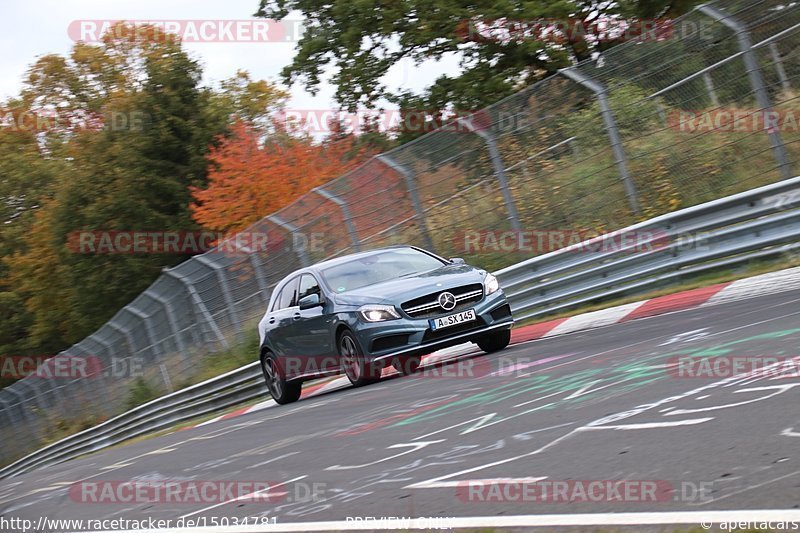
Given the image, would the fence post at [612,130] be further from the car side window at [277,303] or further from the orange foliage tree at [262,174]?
the orange foliage tree at [262,174]

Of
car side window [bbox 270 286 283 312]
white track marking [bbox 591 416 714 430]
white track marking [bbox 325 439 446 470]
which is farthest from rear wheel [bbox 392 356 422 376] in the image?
white track marking [bbox 591 416 714 430]

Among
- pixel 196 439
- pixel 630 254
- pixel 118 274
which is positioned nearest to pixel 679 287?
pixel 630 254

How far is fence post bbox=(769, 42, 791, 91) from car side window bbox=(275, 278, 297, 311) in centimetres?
635

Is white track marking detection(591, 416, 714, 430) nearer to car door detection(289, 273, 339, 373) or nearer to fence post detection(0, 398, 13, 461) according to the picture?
car door detection(289, 273, 339, 373)

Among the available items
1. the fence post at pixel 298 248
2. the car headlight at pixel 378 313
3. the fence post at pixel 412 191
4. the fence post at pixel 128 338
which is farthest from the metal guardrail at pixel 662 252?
the fence post at pixel 128 338

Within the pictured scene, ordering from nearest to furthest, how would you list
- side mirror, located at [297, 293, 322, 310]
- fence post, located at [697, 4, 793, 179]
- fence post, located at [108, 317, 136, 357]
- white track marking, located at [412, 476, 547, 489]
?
white track marking, located at [412, 476, 547, 489] < fence post, located at [697, 4, 793, 179] < side mirror, located at [297, 293, 322, 310] < fence post, located at [108, 317, 136, 357]

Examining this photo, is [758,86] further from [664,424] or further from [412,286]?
[664,424]

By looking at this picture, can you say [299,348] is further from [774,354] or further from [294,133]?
[294,133]

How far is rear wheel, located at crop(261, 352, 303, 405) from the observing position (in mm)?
15117

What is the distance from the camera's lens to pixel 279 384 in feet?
49.9

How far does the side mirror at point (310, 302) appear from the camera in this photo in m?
13.4

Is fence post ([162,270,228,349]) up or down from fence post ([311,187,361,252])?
down

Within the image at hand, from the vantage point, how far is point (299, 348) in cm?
1425

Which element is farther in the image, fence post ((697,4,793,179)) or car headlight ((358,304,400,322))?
fence post ((697,4,793,179))
